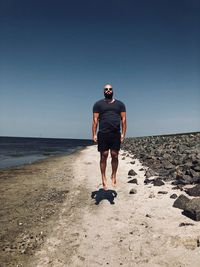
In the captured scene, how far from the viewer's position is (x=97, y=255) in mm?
4551

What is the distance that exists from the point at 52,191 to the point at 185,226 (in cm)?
563

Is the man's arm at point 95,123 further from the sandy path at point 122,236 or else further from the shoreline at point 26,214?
the shoreline at point 26,214

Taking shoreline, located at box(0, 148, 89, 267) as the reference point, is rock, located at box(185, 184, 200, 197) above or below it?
above

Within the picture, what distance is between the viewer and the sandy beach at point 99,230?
14.5ft

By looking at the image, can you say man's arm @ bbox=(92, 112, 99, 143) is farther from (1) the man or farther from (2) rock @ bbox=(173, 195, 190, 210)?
(2) rock @ bbox=(173, 195, 190, 210)

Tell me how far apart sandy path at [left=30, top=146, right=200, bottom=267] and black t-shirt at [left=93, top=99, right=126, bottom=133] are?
2.08 meters

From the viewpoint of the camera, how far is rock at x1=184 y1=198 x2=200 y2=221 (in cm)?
562

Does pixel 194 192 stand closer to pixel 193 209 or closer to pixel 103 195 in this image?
pixel 193 209

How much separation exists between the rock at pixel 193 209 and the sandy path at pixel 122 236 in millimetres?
126

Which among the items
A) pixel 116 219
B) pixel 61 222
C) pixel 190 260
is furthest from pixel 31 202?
pixel 190 260

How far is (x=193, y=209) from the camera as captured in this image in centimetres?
582

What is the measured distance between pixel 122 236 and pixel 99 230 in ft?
1.93

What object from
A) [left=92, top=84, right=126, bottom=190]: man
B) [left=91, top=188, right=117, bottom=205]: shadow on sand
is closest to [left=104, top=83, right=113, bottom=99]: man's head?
[left=92, top=84, right=126, bottom=190]: man

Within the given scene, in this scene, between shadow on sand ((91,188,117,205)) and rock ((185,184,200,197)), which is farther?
shadow on sand ((91,188,117,205))
